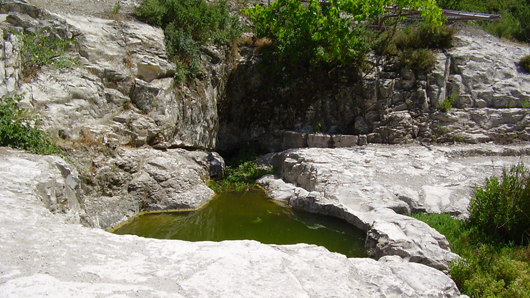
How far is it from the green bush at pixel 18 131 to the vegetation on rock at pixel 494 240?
23.3 ft

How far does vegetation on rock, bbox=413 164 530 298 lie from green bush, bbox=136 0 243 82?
324 inches

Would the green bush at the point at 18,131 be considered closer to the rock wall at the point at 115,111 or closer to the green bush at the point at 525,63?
the rock wall at the point at 115,111

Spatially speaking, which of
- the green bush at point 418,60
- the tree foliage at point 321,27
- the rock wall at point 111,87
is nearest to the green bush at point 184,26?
the rock wall at point 111,87

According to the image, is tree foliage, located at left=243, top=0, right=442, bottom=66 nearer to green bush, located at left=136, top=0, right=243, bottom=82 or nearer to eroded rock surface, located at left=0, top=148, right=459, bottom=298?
green bush, located at left=136, top=0, right=243, bottom=82

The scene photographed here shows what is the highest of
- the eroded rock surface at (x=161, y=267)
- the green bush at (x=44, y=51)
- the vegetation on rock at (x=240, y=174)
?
the green bush at (x=44, y=51)

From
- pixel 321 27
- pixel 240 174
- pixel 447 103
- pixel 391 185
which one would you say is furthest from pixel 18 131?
pixel 447 103

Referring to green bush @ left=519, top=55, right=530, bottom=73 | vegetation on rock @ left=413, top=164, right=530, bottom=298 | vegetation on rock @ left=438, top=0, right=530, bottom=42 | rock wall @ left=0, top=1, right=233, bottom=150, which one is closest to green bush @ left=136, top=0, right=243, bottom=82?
rock wall @ left=0, top=1, right=233, bottom=150

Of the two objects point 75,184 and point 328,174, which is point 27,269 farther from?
point 328,174

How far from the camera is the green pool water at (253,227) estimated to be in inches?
289

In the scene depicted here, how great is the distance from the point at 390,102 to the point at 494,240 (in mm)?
8473

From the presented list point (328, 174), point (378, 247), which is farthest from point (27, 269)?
point (328, 174)

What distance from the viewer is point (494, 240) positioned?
257 inches

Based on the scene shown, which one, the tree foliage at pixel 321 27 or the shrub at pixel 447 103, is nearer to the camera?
the tree foliage at pixel 321 27

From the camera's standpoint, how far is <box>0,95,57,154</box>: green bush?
6.18m
